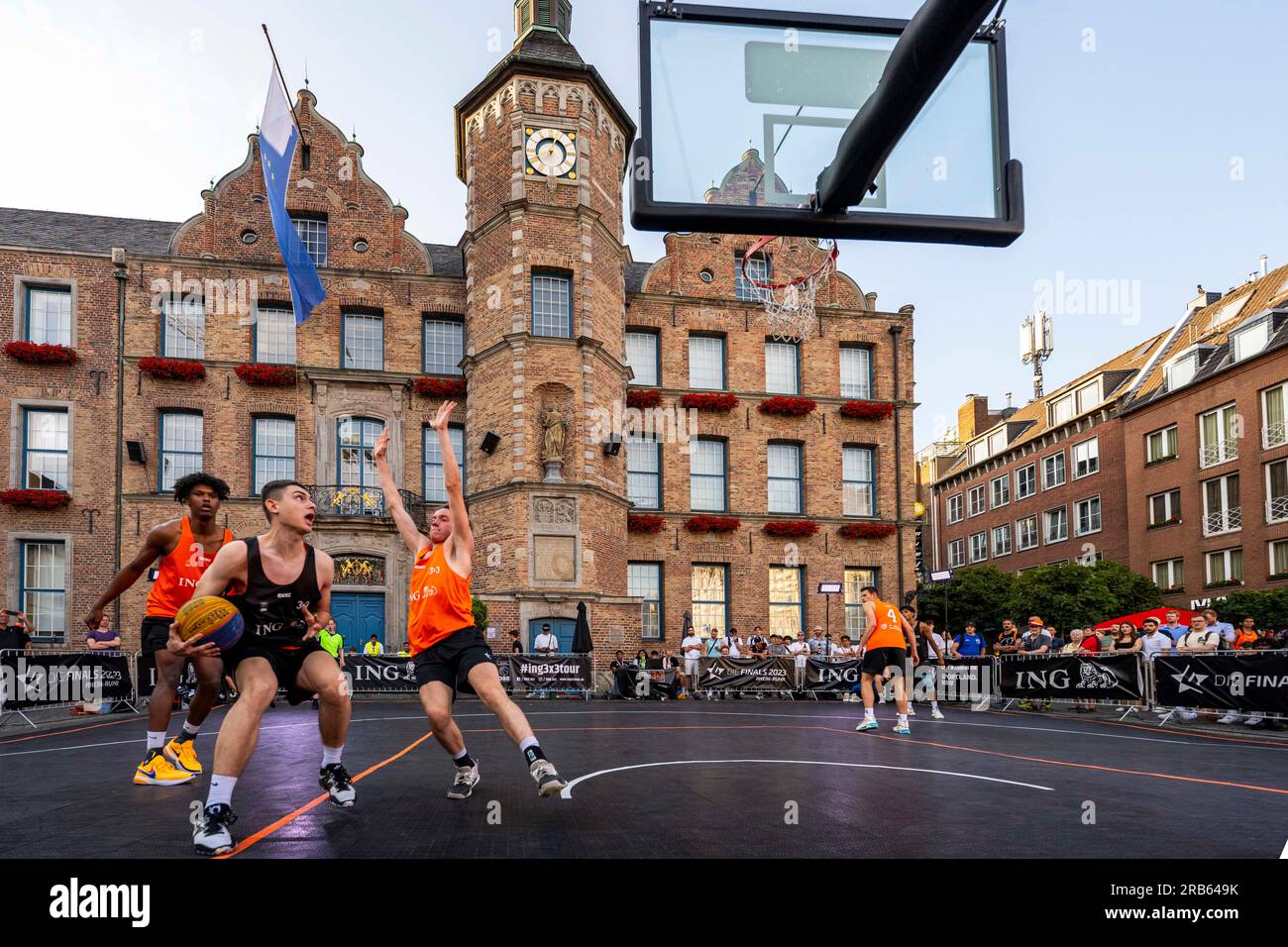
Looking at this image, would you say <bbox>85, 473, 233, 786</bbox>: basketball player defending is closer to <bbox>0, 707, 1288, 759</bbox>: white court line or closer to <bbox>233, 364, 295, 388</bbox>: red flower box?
<bbox>0, 707, 1288, 759</bbox>: white court line

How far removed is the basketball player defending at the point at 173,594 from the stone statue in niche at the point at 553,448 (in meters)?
20.5

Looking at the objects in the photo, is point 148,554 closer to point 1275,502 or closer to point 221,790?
point 221,790

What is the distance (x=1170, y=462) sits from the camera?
43812mm

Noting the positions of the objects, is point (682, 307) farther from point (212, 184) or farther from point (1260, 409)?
point (1260, 409)

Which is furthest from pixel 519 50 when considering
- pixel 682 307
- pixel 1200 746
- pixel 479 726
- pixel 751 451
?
pixel 1200 746

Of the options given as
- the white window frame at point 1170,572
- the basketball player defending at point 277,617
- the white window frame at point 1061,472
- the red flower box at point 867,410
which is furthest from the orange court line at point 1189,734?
the white window frame at point 1061,472

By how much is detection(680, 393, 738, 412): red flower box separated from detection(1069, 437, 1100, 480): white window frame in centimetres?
2311

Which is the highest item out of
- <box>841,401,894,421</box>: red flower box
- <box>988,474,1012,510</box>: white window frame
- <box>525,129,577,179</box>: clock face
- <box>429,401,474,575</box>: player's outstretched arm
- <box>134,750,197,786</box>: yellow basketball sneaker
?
<box>525,129,577,179</box>: clock face

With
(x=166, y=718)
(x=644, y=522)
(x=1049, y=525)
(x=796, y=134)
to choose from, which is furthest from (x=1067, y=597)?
(x=796, y=134)

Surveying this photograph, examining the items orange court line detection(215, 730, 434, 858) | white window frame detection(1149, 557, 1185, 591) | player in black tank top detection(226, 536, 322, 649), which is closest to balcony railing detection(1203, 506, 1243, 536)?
white window frame detection(1149, 557, 1185, 591)

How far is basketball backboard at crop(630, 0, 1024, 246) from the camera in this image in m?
6.29

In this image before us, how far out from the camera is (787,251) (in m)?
35.7

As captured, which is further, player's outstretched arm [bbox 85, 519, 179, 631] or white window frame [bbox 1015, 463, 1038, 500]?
white window frame [bbox 1015, 463, 1038, 500]

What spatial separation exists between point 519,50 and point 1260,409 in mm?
28013
